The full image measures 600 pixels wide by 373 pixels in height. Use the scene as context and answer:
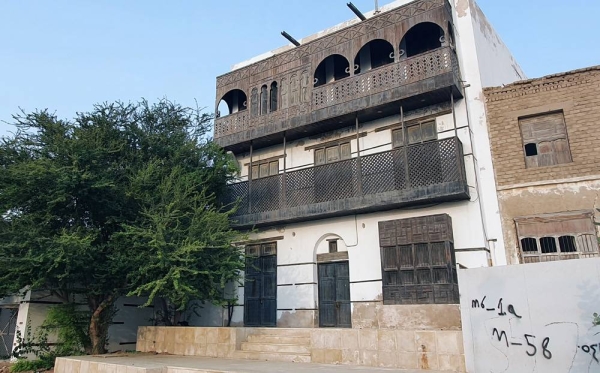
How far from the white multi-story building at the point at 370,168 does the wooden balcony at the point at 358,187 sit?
0.03 metres

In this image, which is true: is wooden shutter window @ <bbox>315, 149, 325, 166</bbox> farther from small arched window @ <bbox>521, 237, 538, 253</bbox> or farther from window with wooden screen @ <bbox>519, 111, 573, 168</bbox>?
small arched window @ <bbox>521, 237, 538, 253</bbox>

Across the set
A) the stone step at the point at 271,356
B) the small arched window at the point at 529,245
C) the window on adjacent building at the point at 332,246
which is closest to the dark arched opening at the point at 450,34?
the small arched window at the point at 529,245

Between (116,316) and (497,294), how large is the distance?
1182 cm

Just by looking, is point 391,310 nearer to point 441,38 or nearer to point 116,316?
point 441,38

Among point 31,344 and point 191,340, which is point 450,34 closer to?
point 191,340

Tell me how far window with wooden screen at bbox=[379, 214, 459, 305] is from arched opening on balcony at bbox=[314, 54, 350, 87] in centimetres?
552

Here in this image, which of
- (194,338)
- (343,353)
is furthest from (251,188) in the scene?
(343,353)

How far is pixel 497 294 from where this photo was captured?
25.1 feet

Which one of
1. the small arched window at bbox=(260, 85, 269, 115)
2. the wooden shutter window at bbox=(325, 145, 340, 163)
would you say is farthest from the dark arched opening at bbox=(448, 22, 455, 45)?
the small arched window at bbox=(260, 85, 269, 115)

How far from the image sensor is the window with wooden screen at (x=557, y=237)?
1059cm

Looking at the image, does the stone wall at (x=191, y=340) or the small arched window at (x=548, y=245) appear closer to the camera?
the small arched window at (x=548, y=245)

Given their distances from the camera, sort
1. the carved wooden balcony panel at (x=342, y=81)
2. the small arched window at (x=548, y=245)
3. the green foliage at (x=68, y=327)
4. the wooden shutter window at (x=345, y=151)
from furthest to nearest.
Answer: the wooden shutter window at (x=345, y=151) → the green foliage at (x=68, y=327) → the carved wooden balcony panel at (x=342, y=81) → the small arched window at (x=548, y=245)

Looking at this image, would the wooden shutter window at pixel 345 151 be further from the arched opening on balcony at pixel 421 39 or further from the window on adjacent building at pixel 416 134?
the arched opening on balcony at pixel 421 39

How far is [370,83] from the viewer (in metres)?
13.2
